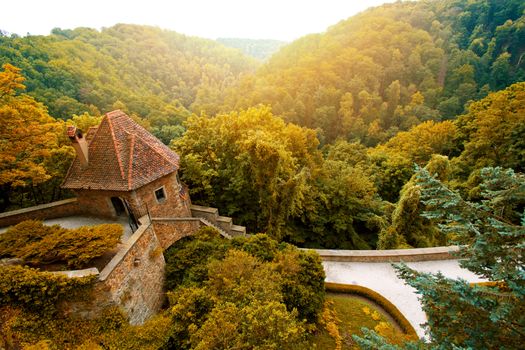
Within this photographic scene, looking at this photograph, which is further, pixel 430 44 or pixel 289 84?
pixel 430 44

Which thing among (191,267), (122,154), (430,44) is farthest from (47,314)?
(430,44)

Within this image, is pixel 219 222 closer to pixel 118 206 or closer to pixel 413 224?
pixel 118 206

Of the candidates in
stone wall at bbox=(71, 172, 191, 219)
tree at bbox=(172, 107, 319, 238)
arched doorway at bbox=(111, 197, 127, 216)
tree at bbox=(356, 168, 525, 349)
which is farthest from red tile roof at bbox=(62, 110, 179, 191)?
tree at bbox=(356, 168, 525, 349)

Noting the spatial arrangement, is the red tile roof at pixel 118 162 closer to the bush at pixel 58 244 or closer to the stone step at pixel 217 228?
the bush at pixel 58 244

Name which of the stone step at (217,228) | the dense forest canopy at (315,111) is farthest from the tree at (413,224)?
the stone step at (217,228)

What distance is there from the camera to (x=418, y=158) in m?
35.7

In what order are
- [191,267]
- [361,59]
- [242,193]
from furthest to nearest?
[361,59] → [242,193] → [191,267]

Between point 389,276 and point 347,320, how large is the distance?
4484mm

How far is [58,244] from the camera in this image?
11.0 meters

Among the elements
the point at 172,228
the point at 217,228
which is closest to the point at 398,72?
the point at 217,228

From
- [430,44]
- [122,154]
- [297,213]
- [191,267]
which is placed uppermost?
[430,44]

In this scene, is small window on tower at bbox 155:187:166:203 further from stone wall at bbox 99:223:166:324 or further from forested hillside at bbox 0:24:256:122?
forested hillside at bbox 0:24:256:122

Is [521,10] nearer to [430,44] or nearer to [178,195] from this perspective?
[430,44]

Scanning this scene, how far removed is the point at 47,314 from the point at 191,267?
19.4 ft
